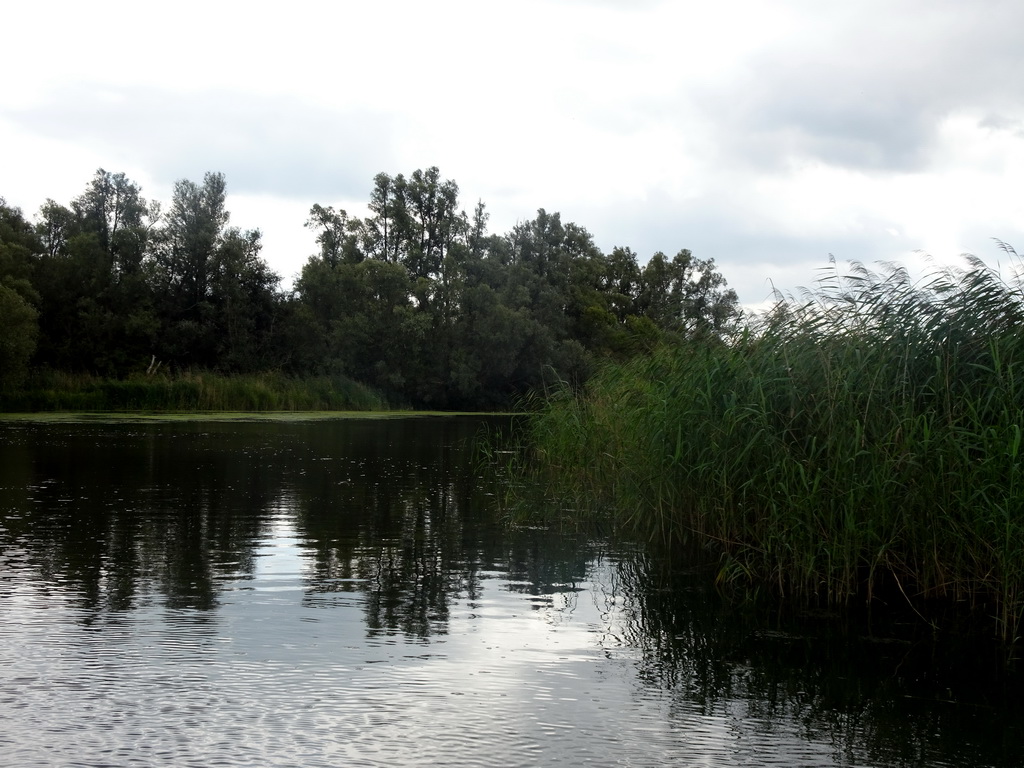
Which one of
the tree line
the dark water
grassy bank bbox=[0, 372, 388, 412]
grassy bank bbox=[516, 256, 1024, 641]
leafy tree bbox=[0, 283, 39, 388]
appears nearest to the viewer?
the dark water

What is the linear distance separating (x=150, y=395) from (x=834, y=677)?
39.6 m

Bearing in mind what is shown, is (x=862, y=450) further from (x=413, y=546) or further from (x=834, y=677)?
(x=413, y=546)

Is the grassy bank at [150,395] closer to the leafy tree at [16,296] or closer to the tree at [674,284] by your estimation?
the leafy tree at [16,296]

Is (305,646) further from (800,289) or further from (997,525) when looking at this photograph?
(800,289)

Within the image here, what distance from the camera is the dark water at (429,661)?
16.4 feet

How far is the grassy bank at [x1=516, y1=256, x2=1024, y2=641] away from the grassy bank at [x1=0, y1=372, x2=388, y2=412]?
117 feet

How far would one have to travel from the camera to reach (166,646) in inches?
255

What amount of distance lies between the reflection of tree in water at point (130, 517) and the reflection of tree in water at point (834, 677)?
3.56 metres

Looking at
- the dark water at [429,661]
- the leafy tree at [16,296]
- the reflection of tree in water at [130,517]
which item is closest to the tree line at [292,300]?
the leafy tree at [16,296]

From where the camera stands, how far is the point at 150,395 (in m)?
42.3

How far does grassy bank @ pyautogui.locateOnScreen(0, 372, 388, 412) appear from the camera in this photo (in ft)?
137

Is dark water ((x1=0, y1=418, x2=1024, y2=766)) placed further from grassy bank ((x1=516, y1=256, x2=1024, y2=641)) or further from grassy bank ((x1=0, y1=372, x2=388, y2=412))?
grassy bank ((x1=0, y1=372, x2=388, y2=412))

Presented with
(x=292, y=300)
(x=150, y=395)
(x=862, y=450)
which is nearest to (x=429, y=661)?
(x=862, y=450)

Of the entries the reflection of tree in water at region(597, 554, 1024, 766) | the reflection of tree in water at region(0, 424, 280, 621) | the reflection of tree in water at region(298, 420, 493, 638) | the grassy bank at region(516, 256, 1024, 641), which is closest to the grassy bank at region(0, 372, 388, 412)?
the reflection of tree in water at region(0, 424, 280, 621)
